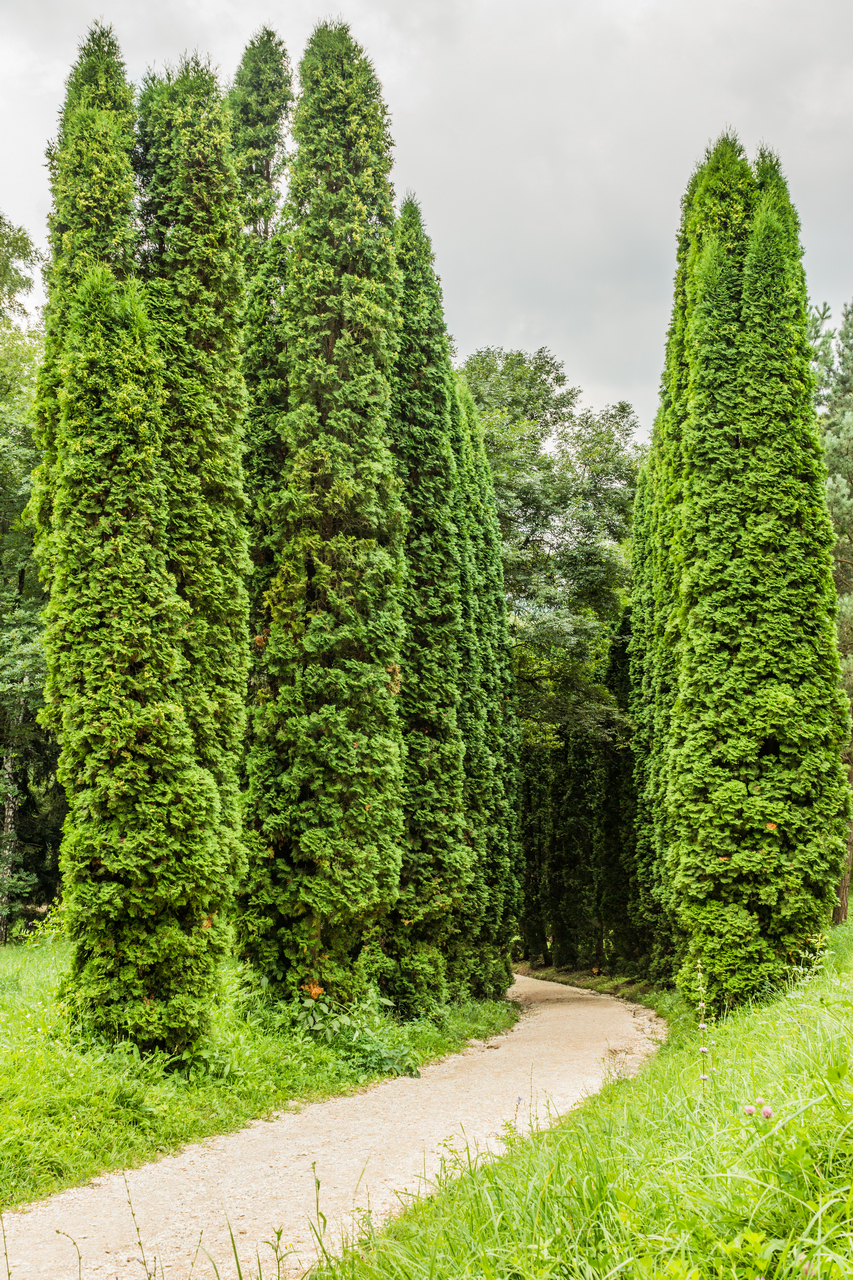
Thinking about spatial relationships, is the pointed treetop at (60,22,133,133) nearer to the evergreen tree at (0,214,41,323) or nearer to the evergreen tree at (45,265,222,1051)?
the evergreen tree at (45,265,222,1051)

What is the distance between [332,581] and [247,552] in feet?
4.85

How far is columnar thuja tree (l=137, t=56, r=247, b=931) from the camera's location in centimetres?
640

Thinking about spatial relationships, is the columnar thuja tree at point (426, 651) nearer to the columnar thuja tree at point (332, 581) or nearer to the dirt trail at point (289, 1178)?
the columnar thuja tree at point (332, 581)

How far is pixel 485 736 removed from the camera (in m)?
12.3

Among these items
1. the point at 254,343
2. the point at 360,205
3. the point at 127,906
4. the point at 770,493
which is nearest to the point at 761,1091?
the point at 127,906

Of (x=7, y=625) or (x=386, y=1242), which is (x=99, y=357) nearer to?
(x=386, y=1242)

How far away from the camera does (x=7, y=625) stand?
51.2 feet

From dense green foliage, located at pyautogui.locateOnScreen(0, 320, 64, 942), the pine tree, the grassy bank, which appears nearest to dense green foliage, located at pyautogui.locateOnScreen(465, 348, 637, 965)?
the pine tree

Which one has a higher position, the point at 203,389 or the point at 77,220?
the point at 77,220

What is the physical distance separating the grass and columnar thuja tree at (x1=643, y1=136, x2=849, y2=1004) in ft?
12.1

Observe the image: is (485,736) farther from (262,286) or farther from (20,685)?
(20,685)

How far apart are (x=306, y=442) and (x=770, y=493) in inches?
207

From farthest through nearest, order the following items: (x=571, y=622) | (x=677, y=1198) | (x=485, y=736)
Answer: (x=571, y=622) < (x=485, y=736) < (x=677, y=1198)

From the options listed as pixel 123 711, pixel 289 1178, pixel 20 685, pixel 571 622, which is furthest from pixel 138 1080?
pixel 571 622
